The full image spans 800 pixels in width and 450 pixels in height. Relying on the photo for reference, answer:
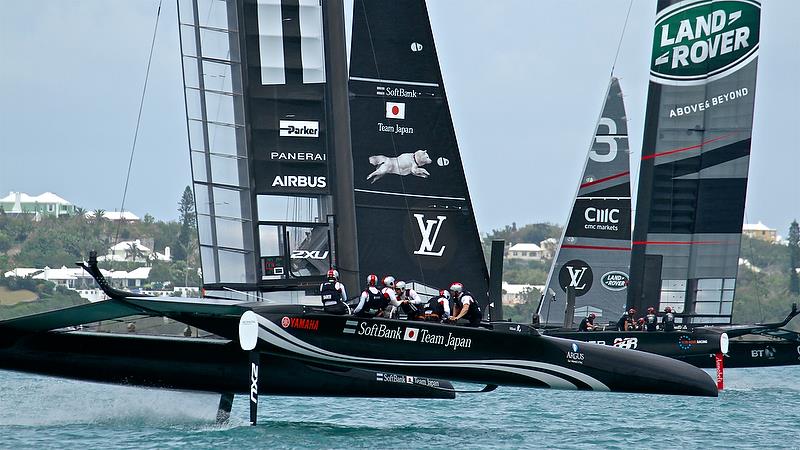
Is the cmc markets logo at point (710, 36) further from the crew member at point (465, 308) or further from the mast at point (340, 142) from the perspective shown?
the crew member at point (465, 308)

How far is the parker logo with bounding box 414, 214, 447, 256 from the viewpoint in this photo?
65.2 ft

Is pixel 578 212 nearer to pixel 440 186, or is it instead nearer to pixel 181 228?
pixel 440 186

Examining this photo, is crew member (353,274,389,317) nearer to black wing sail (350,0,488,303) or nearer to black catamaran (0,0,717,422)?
black catamaran (0,0,717,422)

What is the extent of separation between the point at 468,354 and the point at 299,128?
342cm

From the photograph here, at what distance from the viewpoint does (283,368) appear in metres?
16.0

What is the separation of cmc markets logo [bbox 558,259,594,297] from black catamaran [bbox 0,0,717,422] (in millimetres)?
10379

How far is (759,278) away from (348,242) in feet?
234

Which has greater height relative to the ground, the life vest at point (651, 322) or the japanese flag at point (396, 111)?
the japanese flag at point (396, 111)

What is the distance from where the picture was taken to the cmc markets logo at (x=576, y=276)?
27859 millimetres

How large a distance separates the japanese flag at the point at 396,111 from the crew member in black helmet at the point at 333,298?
5.07 m

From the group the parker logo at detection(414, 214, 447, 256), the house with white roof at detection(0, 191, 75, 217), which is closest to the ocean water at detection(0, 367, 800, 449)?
the parker logo at detection(414, 214, 447, 256)

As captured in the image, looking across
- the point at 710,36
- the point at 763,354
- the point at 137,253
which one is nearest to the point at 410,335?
the point at 763,354

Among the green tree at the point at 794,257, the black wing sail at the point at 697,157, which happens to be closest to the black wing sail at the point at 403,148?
the black wing sail at the point at 697,157

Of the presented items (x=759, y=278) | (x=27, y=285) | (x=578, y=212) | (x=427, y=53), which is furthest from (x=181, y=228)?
(x=427, y=53)
